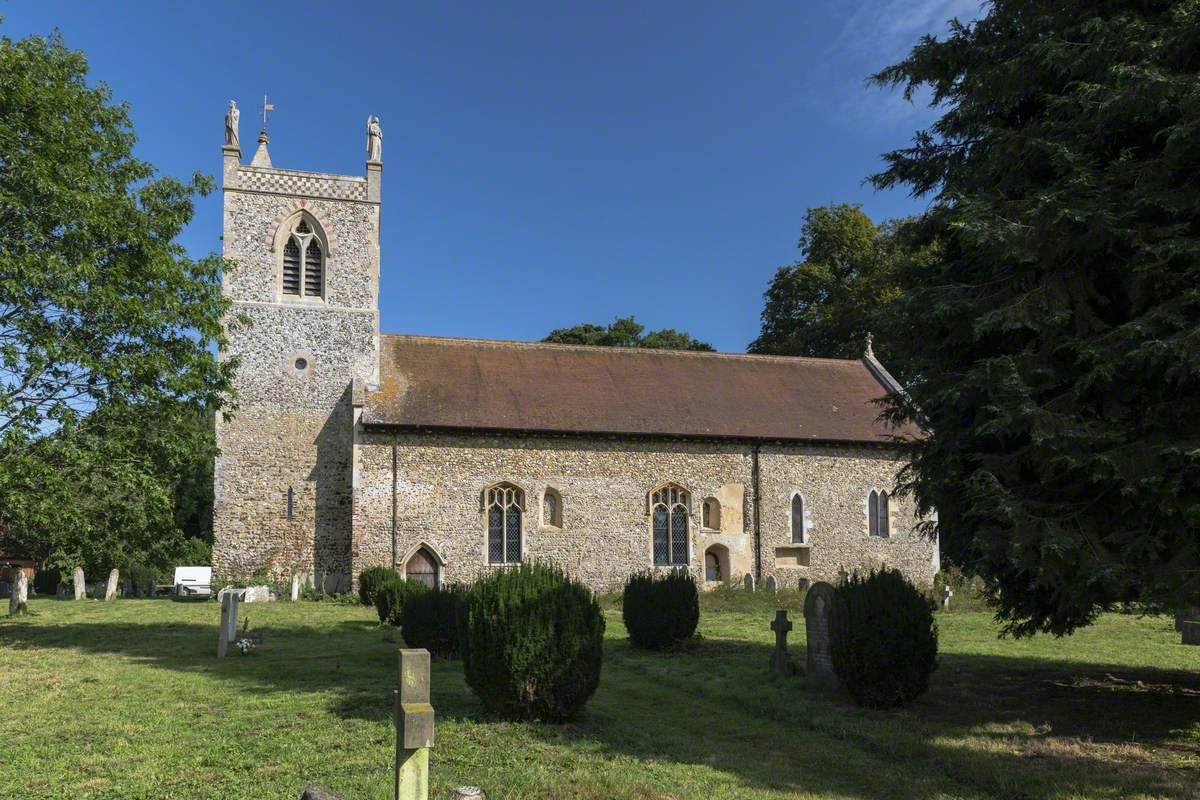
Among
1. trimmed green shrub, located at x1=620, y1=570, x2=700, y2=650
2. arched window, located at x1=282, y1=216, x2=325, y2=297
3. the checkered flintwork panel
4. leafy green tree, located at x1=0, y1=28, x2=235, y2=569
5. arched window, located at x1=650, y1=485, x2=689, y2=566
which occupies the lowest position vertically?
trimmed green shrub, located at x1=620, y1=570, x2=700, y2=650

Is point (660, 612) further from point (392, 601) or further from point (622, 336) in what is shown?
point (622, 336)

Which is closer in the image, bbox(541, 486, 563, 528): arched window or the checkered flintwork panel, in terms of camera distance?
bbox(541, 486, 563, 528): arched window

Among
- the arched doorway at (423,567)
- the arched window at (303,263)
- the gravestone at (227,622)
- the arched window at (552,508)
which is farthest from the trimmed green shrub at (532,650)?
the arched window at (303,263)

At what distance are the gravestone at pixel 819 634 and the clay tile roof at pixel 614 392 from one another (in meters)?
14.0

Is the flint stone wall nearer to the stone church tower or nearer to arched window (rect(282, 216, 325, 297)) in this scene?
the stone church tower

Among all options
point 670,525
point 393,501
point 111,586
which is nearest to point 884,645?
point 670,525

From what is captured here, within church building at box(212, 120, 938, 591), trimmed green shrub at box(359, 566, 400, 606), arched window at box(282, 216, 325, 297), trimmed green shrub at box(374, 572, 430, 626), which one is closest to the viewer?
trimmed green shrub at box(374, 572, 430, 626)

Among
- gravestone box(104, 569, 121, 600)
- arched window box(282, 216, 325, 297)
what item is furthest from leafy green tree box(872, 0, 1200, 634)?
gravestone box(104, 569, 121, 600)

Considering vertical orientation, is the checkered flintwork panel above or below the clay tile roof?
above

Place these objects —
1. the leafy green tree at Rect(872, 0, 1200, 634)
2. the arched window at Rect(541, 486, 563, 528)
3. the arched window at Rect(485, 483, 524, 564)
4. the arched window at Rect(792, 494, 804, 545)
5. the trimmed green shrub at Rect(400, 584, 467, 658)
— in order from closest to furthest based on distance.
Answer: the leafy green tree at Rect(872, 0, 1200, 634), the trimmed green shrub at Rect(400, 584, 467, 658), the arched window at Rect(485, 483, 524, 564), the arched window at Rect(541, 486, 563, 528), the arched window at Rect(792, 494, 804, 545)

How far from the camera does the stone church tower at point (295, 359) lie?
23781mm

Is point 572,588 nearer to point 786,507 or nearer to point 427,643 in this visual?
point 427,643

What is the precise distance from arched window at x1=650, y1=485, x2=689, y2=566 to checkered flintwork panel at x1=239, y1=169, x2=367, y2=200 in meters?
12.6

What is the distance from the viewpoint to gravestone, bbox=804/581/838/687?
1043 centimetres
